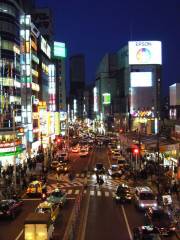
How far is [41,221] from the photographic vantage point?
76.2ft

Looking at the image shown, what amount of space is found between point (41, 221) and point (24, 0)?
70.9 meters

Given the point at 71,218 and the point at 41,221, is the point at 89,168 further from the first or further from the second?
the point at 41,221

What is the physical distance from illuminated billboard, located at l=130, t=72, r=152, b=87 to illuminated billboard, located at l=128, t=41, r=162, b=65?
6.24 m

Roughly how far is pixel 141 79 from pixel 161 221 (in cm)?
10174

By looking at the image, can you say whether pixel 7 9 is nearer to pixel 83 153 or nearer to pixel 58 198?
pixel 83 153

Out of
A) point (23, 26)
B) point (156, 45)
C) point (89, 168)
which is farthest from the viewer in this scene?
point (156, 45)

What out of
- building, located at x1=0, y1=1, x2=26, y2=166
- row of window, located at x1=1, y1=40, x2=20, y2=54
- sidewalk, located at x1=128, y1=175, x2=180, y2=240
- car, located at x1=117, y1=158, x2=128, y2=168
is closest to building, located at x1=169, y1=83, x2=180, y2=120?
car, located at x1=117, y1=158, x2=128, y2=168

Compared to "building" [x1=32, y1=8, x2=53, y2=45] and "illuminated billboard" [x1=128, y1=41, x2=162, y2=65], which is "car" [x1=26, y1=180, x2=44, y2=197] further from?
"building" [x1=32, y1=8, x2=53, y2=45]

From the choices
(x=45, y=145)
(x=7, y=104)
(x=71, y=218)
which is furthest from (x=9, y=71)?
(x=71, y=218)

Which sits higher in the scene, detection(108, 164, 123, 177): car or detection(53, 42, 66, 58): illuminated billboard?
detection(53, 42, 66, 58): illuminated billboard

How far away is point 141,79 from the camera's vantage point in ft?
418

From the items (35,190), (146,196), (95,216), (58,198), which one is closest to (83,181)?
(35,190)

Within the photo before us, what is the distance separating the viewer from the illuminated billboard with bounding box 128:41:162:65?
394 feet

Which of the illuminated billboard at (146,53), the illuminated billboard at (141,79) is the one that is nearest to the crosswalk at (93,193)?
the illuminated billboard at (146,53)
